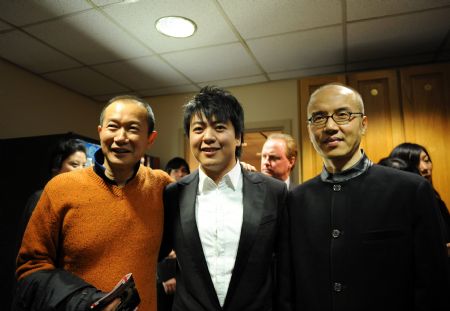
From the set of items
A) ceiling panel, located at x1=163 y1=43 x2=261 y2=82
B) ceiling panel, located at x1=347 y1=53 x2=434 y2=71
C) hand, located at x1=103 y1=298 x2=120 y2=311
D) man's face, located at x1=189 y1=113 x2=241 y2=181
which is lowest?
hand, located at x1=103 y1=298 x2=120 y2=311

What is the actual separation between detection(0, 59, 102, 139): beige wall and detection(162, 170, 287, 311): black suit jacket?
282 cm

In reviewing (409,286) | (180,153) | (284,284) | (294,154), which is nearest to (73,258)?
(284,284)

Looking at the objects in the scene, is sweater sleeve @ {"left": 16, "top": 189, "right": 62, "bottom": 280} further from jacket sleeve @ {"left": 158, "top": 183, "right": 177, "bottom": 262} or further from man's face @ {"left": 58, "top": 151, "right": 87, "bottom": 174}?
man's face @ {"left": 58, "top": 151, "right": 87, "bottom": 174}

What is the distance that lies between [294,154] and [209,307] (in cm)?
155

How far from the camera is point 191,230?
137 centimetres

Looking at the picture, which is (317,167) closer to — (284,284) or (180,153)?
(180,153)

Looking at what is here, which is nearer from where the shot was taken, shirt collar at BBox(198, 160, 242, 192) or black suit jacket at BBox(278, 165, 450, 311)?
black suit jacket at BBox(278, 165, 450, 311)

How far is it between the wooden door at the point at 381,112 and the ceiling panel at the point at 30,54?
3.00 m

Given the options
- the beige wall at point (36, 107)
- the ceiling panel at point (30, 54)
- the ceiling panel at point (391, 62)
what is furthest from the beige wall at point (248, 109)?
the ceiling panel at point (30, 54)

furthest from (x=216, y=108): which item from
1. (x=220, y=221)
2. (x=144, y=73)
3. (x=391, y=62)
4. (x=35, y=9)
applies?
(x=391, y=62)

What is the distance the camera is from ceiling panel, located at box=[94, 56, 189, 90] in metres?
3.47

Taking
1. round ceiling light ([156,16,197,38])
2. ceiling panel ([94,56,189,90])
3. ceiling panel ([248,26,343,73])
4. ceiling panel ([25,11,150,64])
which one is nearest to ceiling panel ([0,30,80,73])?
ceiling panel ([25,11,150,64])

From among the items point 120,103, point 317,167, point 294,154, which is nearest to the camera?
point 120,103

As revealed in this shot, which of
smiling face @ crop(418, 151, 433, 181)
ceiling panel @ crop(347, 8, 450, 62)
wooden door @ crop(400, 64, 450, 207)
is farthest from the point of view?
wooden door @ crop(400, 64, 450, 207)
